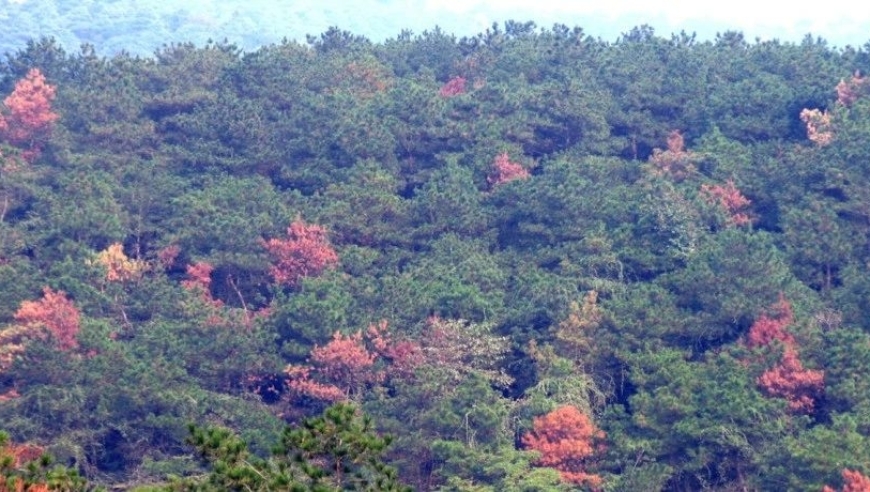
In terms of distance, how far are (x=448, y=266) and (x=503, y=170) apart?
6537mm

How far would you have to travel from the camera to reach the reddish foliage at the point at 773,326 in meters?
29.3

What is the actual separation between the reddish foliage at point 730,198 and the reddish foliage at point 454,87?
13511 millimetres

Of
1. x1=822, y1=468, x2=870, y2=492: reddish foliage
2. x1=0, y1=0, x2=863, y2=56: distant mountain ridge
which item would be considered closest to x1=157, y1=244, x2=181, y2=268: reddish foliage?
x1=822, y1=468, x2=870, y2=492: reddish foliage

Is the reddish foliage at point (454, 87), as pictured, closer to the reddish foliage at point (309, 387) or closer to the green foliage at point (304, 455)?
the reddish foliage at point (309, 387)

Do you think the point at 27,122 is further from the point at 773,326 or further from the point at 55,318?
the point at 773,326

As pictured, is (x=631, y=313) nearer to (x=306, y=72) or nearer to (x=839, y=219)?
(x=839, y=219)

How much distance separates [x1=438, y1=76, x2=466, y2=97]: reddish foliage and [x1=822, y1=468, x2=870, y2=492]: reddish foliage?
2696cm

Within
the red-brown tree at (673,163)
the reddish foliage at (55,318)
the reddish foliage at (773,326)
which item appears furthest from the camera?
the red-brown tree at (673,163)

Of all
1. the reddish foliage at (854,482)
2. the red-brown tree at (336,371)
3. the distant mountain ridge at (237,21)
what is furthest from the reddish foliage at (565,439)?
the distant mountain ridge at (237,21)

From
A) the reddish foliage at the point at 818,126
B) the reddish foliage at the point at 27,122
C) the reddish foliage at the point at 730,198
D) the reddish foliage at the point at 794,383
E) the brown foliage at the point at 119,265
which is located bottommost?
the reddish foliage at the point at 794,383

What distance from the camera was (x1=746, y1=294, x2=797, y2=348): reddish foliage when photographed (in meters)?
29.3

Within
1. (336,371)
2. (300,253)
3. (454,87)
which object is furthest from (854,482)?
(454,87)

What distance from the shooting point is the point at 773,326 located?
2973 centimetres

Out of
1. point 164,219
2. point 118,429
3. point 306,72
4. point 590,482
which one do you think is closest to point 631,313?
point 590,482
